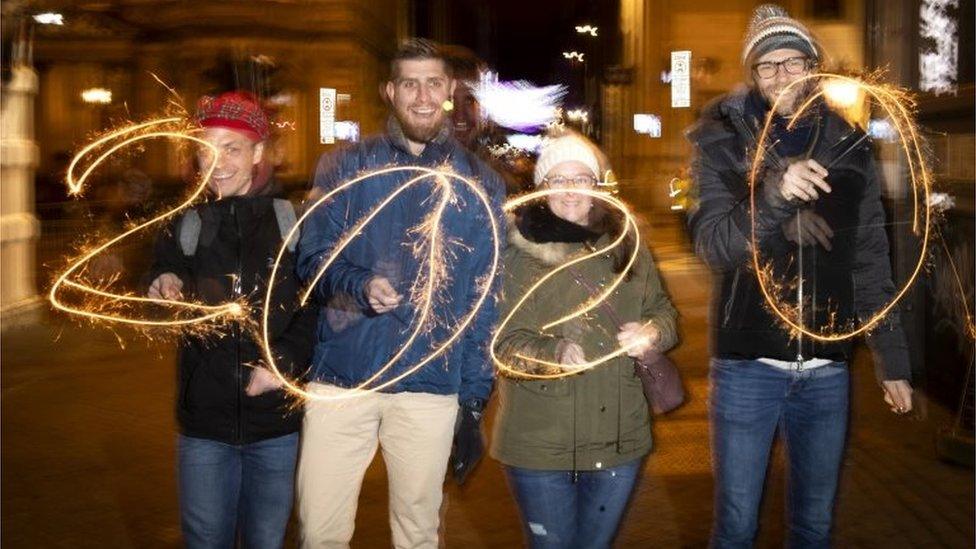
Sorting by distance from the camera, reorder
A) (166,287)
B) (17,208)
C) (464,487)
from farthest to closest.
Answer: (17,208)
(464,487)
(166,287)

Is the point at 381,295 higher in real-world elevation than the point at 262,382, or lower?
higher

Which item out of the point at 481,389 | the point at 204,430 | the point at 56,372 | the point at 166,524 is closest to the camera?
the point at 204,430

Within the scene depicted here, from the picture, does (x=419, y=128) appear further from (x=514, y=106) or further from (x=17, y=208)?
(x=514, y=106)

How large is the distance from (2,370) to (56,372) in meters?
0.52

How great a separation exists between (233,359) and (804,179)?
1922mm

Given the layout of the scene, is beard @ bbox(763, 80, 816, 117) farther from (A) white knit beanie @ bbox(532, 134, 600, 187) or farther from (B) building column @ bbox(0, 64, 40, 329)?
(B) building column @ bbox(0, 64, 40, 329)

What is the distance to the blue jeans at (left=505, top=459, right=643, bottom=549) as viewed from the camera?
12.4 feet

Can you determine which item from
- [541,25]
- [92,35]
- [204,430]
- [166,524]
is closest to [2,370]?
[166,524]

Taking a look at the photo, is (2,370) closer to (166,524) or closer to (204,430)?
(166,524)

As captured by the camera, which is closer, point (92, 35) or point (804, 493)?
point (804, 493)

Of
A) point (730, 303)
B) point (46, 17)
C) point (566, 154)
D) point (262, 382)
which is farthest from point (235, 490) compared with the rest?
point (46, 17)

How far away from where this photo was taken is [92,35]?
82.3ft

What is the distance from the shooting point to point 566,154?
388 cm

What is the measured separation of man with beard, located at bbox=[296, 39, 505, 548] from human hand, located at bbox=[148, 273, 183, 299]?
0.40 m
